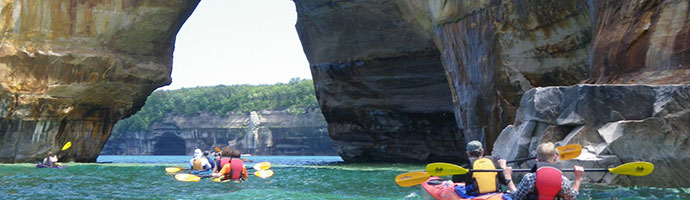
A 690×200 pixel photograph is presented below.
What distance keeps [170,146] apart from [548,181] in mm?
105528

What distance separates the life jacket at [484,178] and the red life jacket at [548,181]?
1.41 meters

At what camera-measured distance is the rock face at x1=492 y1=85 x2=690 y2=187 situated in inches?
471

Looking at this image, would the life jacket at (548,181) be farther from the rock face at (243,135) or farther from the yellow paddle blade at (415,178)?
the rock face at (243,135)

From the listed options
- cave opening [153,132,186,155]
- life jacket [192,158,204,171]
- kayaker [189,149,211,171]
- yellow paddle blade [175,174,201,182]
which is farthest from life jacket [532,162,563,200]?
cave opening [153,132,186,155]

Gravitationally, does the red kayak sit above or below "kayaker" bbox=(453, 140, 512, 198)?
below

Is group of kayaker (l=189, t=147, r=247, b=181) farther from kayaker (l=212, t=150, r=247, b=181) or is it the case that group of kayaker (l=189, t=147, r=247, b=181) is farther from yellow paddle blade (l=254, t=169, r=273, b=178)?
yellow paddle blade (l=254, t=169, r=273, b=178)

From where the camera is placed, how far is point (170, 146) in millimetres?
107500

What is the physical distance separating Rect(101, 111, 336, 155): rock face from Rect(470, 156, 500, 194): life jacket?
84.6m

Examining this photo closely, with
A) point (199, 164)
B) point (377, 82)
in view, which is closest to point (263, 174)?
point (199, 164)

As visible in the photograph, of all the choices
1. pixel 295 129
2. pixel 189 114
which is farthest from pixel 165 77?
pixel 189 114

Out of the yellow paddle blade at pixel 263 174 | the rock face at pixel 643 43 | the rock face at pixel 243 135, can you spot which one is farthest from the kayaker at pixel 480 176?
the rock face at pixel 243 135

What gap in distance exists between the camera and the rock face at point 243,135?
318 feet

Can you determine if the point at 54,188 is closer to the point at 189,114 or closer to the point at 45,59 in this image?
the point at 45,59

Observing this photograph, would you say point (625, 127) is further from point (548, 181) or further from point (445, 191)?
point (548, 181)
